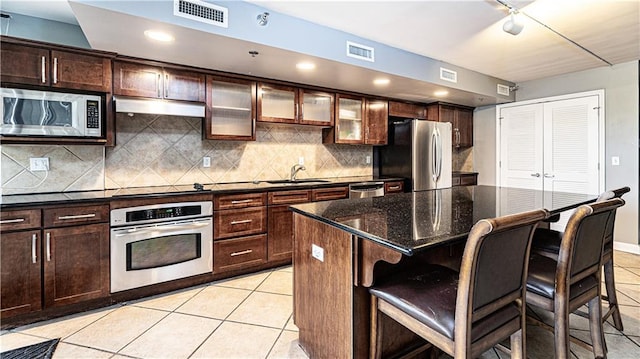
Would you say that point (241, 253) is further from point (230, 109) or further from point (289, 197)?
point (230, 109)

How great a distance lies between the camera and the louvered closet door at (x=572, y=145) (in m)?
4.21

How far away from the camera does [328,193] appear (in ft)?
12.2

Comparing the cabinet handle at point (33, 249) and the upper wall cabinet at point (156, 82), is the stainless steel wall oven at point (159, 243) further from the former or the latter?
the upper wall cabinet at point (156, 82)

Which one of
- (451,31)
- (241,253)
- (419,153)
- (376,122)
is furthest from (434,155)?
(241,253)

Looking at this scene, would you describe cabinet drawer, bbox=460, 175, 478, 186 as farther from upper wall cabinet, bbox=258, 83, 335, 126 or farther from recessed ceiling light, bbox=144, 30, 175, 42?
recessed ceiling light, bbox=144, 30, 175, 42

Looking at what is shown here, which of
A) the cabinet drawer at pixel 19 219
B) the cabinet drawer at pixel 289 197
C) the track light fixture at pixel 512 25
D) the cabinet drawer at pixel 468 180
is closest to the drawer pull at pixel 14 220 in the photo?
the cabinet drawer at pixel 19 219

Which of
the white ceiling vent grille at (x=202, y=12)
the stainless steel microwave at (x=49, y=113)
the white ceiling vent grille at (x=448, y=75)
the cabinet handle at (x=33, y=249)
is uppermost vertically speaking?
the white ceiling vent grille at (x=448, y=75)

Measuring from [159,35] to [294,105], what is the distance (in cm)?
171

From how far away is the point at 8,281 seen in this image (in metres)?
2.17

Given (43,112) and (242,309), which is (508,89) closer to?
(242,309)

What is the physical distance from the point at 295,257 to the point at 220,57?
1973mm

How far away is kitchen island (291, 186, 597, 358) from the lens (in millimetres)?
1315

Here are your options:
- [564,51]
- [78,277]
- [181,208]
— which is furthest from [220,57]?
[564,51]

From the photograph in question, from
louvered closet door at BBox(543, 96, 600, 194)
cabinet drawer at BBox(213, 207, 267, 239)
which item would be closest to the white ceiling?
louvered closet door at BBox(543, 96, 600, 194)
